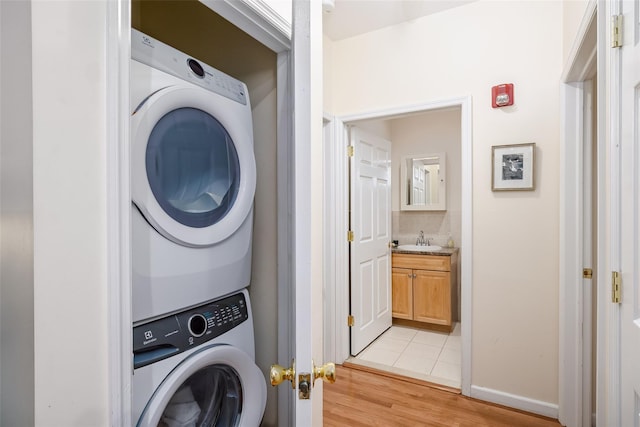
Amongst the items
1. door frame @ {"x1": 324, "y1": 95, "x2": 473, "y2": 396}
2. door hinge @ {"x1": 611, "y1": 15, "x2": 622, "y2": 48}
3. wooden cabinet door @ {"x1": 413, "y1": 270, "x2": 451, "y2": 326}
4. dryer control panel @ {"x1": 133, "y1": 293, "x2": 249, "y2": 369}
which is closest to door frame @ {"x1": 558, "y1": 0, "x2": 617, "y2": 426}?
door hinge @ {"x1": 611, "y1": 15, "x2": 622, "y2": 48}

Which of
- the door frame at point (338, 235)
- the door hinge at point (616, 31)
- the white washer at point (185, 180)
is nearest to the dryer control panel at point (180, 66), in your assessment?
the white washer at point (185, 180)

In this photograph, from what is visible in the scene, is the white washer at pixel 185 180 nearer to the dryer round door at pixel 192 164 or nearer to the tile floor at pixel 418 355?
the dryer round door at pixel 192 164

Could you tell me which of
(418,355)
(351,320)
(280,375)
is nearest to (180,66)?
(280,375)

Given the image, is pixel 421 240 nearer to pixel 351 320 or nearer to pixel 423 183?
pixel 423 183

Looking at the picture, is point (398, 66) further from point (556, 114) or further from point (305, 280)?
point (305, 280)

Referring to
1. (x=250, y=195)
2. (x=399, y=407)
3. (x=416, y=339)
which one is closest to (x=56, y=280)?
(x=250, y=195)

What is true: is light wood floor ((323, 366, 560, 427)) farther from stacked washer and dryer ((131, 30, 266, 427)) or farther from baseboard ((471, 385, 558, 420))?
stacked washer and dryer ((131, 30, 266, 427))

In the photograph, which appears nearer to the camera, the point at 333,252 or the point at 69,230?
the point at 69,230

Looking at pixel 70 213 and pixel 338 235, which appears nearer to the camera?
pixel 70 213

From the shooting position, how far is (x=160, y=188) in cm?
105

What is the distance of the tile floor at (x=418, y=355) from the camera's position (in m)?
2.55

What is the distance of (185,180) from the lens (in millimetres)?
1161

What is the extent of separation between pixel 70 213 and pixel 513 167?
228 cm

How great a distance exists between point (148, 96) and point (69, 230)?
550 mm
